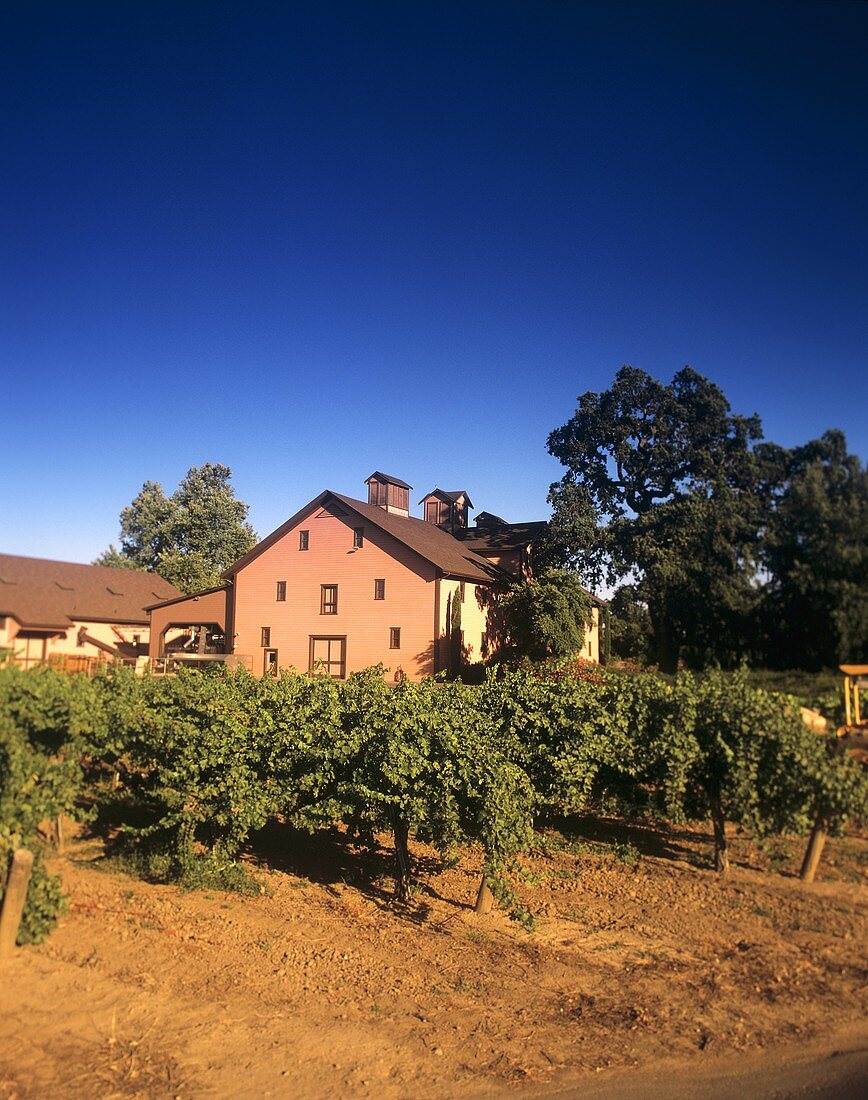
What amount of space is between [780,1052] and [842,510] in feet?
12.8

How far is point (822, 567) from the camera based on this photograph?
5242mm

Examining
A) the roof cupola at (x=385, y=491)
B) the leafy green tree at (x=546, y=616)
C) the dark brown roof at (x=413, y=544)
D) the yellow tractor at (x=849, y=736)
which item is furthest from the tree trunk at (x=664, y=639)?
the roof cupola at (x=385, y=491)

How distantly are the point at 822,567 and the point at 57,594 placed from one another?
211 inches

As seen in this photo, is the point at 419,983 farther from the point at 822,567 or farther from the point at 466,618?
the point at 466,618

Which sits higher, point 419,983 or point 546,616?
point 546,616

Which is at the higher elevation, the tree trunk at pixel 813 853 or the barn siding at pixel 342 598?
the barn siding at pixel 342 598

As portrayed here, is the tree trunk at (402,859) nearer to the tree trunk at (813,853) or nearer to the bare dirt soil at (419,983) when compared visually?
the bare dirt soil at (419,983)

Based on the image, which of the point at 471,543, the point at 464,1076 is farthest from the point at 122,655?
the point at 471,543

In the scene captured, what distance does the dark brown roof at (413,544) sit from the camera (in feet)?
94.6

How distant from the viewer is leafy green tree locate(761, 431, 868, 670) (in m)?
5.14

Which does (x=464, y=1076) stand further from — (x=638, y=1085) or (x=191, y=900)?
(x=191, y=900)

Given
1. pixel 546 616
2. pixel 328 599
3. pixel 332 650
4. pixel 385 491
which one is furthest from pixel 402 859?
pixel 385 491

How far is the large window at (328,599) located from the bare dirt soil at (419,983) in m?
20.8

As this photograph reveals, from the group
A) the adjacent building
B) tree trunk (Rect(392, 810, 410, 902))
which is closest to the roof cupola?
tree trunk (Rect(392, 810, 410, 902))
